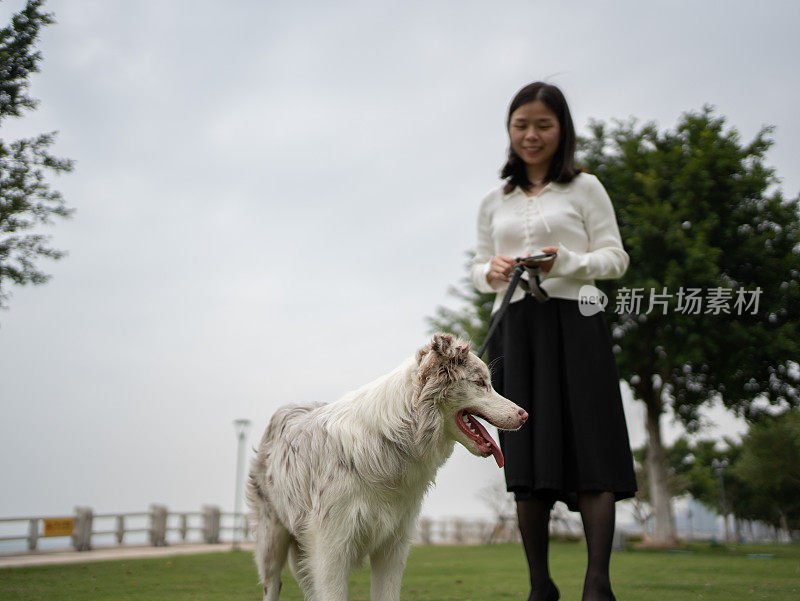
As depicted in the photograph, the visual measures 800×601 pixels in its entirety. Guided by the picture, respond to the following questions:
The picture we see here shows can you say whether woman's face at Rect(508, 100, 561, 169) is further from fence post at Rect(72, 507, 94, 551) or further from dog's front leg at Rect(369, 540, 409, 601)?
fence post at Rect(72, 507, 94, 551)

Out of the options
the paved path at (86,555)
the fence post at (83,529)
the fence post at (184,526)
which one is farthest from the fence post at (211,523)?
the fence post at (83,529)

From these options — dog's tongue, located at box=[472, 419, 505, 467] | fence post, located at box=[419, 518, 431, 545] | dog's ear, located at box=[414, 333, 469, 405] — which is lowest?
fence post, located at box=[419, 518, 431, 545]

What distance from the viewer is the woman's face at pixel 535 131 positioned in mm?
4133

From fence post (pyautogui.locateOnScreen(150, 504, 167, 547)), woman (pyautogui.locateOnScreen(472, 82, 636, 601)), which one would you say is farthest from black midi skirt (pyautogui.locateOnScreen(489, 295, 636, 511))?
fence post (pyautogui.locateOnScreen(150, 504, 167, 547))

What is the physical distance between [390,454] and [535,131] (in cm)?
217

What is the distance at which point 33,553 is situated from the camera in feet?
67.6

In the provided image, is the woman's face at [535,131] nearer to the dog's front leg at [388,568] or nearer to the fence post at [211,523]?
the dog's front leg at [388,568]

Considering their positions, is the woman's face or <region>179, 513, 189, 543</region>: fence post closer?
the woman's face

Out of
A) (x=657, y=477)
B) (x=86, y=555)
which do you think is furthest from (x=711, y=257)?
(x=86, y=555)

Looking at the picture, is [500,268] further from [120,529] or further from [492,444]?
[120,529]

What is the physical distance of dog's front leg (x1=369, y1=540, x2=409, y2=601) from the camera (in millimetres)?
3711

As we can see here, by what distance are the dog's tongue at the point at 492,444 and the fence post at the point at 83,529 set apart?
23.8 m

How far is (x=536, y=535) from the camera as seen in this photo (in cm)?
391

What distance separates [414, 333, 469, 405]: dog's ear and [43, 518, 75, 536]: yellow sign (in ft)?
73.4
